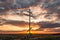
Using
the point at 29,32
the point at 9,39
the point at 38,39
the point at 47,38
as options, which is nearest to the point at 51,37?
the point at 47,38

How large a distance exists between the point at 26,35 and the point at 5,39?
7.92m

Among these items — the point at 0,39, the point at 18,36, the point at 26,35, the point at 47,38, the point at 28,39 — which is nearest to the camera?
the point at 28,39

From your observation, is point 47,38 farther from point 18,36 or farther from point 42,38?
point 18,36

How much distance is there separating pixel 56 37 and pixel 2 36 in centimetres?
1536

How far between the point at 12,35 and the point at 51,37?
11.7m

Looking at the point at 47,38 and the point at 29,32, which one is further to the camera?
the point at 47,38

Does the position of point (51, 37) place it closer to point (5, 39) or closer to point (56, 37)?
point (56, 37)

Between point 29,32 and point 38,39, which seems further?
point 38,39

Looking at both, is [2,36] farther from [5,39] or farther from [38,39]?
[38,39]

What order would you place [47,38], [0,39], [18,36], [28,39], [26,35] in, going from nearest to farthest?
[28,39] < [26,35] < [0,39] < [18,36] < [47,38]

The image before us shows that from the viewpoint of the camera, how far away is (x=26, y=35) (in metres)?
48.5

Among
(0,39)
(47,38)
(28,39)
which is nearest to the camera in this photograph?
(28,39)

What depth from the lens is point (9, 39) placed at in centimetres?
5569

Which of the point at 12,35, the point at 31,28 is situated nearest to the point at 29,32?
the point at 31,28
